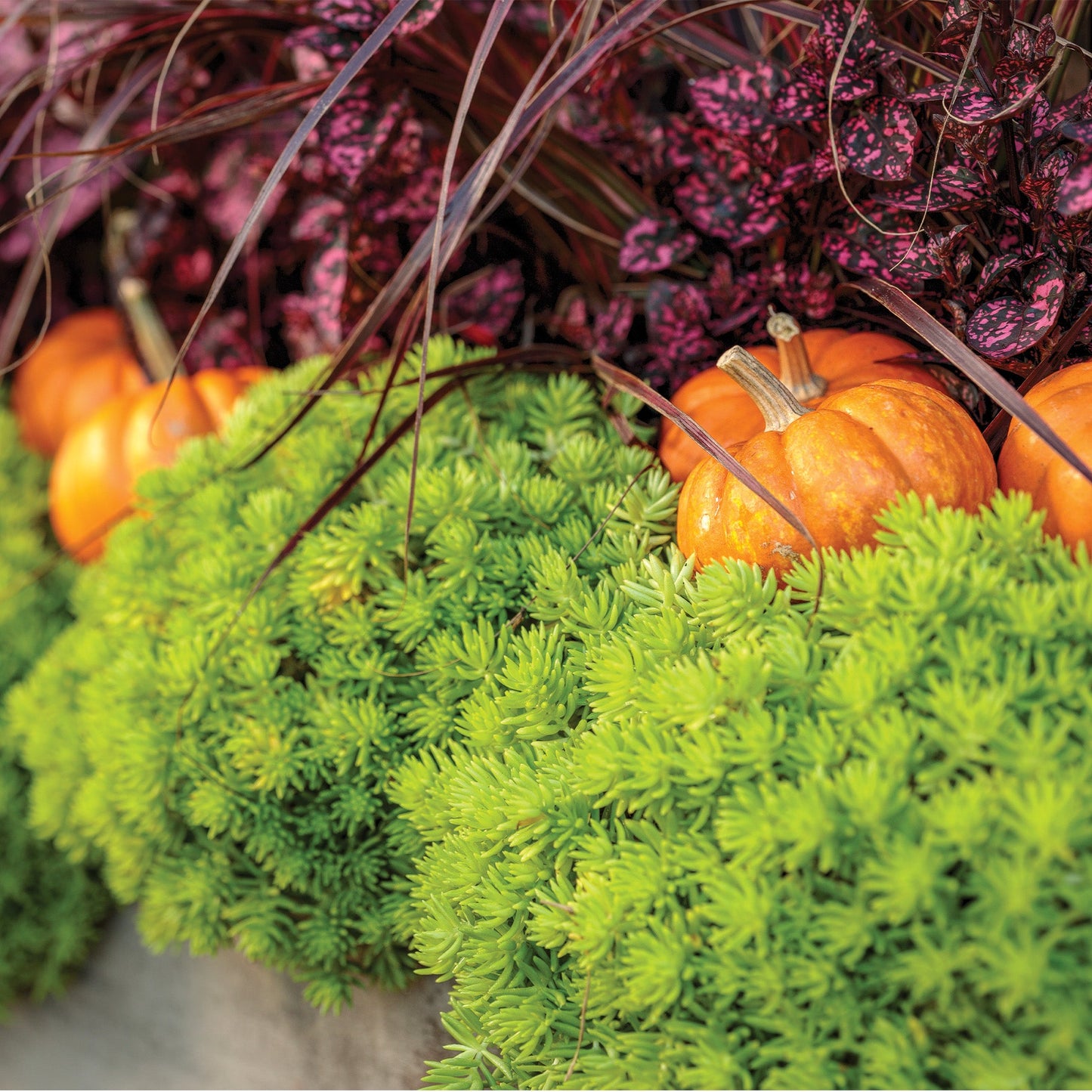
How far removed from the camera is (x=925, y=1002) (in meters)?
0.49

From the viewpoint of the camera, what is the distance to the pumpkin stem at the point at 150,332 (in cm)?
153

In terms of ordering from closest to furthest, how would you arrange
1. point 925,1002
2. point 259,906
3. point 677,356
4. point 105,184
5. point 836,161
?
point 925,1002, point 836,161, point 259,906, point 677,356, point 105,184

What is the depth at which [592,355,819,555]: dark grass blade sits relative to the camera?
0.59m

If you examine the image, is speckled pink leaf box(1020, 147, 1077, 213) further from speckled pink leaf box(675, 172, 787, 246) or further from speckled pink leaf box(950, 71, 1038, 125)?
speckled pink leaf box(675, 172, 787, 246)

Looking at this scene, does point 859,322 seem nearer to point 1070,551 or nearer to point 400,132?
point 1070,551

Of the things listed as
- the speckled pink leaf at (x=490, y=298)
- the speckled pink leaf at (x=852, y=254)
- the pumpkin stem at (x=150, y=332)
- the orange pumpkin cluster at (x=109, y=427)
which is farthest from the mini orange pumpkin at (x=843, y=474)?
the pumpkin stem at (x=150, y=332)

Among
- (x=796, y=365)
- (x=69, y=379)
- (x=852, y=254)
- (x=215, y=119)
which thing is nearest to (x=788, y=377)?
(x=796, y=365)

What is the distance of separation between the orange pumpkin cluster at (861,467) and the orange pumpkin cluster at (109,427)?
82 cm

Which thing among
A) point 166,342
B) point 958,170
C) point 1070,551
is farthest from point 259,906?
point 166,342

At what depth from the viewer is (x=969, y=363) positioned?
62cm

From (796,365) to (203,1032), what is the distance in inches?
40.2

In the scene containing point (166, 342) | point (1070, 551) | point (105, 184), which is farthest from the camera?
point (166, 342)

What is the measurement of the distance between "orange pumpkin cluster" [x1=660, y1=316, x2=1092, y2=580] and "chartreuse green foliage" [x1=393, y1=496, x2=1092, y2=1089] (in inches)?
1.9

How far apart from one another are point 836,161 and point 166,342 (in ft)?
3.98
